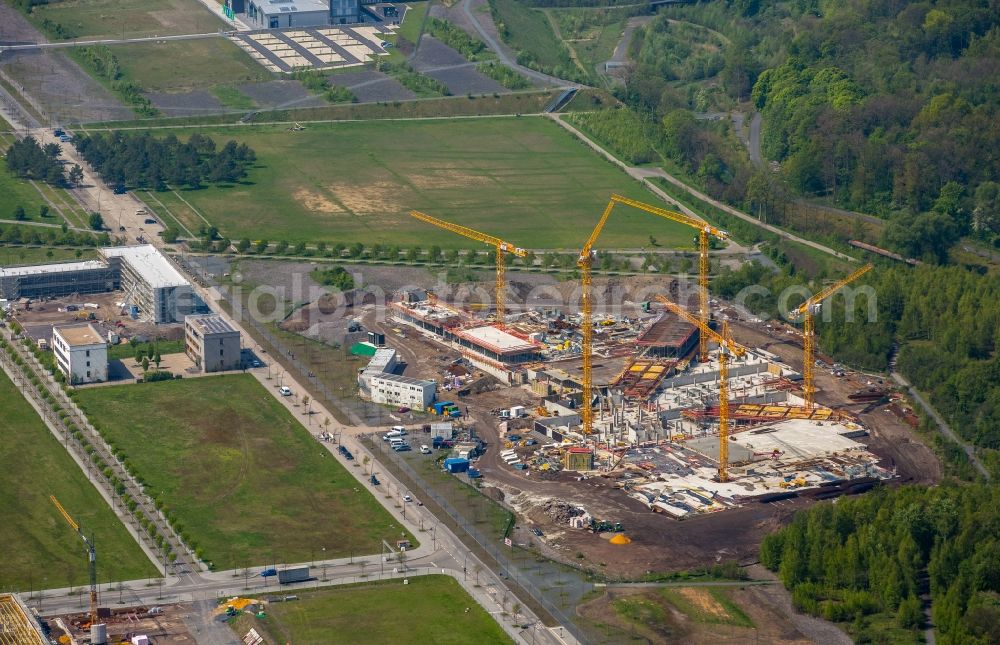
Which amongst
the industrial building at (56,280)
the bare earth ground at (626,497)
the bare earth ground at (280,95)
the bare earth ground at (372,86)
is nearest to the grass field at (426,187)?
the bare earth ground at (280,95)

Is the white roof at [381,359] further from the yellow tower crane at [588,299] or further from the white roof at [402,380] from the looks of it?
the yellow tower crane at [588,299]

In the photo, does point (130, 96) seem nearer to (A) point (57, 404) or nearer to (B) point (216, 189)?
(B) point (216, 189)

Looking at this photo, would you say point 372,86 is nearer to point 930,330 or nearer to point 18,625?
point 930,330

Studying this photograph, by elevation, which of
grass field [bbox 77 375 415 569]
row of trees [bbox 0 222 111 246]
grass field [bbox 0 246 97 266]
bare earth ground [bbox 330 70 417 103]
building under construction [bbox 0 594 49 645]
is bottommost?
grass field [bbox 0 246 97 266]

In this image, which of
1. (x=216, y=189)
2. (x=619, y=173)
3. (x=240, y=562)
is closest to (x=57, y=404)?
(x=240, y=562)

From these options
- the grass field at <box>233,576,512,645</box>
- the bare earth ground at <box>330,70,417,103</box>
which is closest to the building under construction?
the grass field at <box>233,576,512,645</box>

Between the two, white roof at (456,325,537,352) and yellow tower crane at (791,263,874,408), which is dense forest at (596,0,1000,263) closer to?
yellow tower crane at (791,263,874,408)

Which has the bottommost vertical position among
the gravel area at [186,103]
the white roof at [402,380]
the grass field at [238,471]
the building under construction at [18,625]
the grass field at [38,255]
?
the grass field at [38,255]
